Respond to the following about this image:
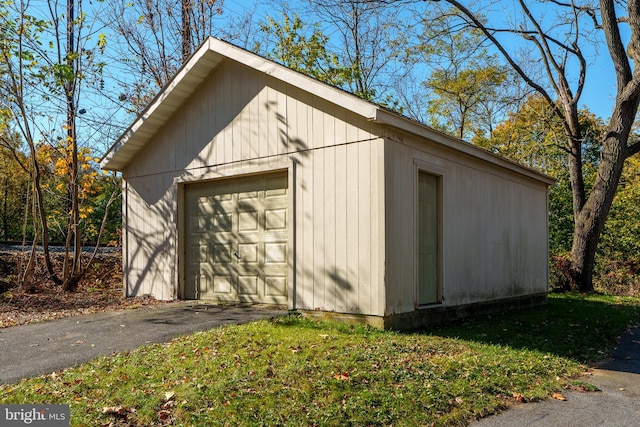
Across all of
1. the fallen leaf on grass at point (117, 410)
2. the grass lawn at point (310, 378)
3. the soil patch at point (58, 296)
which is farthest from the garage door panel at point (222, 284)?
the fallen leaf on grass at point (117, 410)

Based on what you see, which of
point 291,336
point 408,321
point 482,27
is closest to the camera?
point 291,336

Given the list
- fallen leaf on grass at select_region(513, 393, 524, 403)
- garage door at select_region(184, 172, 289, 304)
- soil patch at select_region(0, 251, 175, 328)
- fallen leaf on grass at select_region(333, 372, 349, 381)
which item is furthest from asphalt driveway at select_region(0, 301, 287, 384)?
fallen leaf on grass at select_region(513, 393, 524, 403)

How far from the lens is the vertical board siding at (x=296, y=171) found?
24.4 ft

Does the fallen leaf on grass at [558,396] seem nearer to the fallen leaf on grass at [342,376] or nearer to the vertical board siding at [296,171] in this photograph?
the fallen leaf on grass at [342,376]

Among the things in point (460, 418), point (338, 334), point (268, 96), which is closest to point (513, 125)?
point (268, 96)

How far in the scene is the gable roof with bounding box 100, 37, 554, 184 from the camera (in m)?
7.34

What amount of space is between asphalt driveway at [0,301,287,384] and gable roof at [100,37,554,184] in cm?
349

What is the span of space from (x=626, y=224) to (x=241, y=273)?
17.4 m

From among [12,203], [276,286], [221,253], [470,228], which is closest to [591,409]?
[470,228]

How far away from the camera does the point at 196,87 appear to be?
9.95 m

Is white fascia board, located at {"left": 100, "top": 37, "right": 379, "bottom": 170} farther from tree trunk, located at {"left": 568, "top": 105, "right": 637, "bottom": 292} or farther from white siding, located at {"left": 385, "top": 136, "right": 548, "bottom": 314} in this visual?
tree trunk, located at {"left": 568, "top": 105, "right": 637, "bottom": 292}

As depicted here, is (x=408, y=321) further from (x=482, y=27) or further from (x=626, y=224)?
(x=626, y=224)

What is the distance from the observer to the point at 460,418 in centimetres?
434

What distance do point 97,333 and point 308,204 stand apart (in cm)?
362
